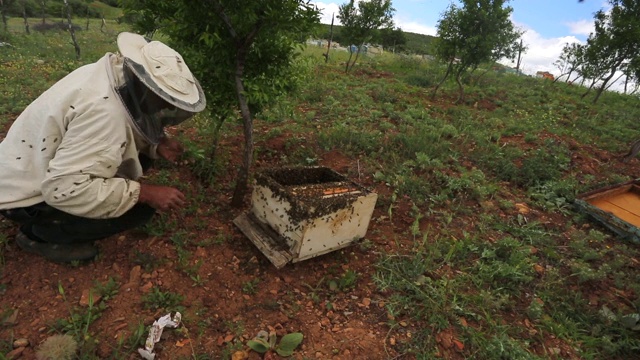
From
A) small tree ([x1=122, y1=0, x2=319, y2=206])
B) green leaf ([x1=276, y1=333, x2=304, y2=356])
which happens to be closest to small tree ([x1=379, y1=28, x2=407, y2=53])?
small tree ([x1=122, y1=0, x2=319, y2=206])

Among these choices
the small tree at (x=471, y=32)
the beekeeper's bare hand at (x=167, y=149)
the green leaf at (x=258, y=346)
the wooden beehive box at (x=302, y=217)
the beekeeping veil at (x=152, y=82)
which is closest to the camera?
the beekeeping veil at (x=152, y=82)

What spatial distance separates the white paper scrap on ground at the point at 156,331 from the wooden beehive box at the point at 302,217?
71cm

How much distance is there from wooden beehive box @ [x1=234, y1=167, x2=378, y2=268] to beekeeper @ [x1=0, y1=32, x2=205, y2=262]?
68cm

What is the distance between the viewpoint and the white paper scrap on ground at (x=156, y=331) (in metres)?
1.90

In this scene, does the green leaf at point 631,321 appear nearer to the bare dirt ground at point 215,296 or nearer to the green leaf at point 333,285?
the bare dirt ground at point 215,296

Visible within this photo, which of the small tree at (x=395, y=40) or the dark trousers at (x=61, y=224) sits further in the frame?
the small tree at (x=395, y=40)

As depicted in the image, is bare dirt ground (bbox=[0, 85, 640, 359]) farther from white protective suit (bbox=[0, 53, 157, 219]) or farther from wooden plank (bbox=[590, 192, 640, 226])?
wooden plank (bbox=[590, 192, 640, 226])

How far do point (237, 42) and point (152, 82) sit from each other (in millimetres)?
993

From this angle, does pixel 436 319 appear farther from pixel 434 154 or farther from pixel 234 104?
pixel 434 154

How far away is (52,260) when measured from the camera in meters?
2.38

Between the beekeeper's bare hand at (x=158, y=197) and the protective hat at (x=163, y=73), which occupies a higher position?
the protective hat at (x=163, y=73)

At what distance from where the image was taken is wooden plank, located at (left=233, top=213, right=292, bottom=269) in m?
2.46

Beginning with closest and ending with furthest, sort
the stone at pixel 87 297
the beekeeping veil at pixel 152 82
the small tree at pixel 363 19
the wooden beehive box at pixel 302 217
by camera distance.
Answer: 1. the beekeeping veil at pixel 152 82
2. the stone at pixel 87 297
3. the wooden beehive box at pixel 302 217
4. the small tree at pixel 363 19

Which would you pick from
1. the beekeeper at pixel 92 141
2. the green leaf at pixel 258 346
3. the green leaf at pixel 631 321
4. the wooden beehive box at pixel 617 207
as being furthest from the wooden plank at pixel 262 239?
the wooden beehive box at pixel 617 207
